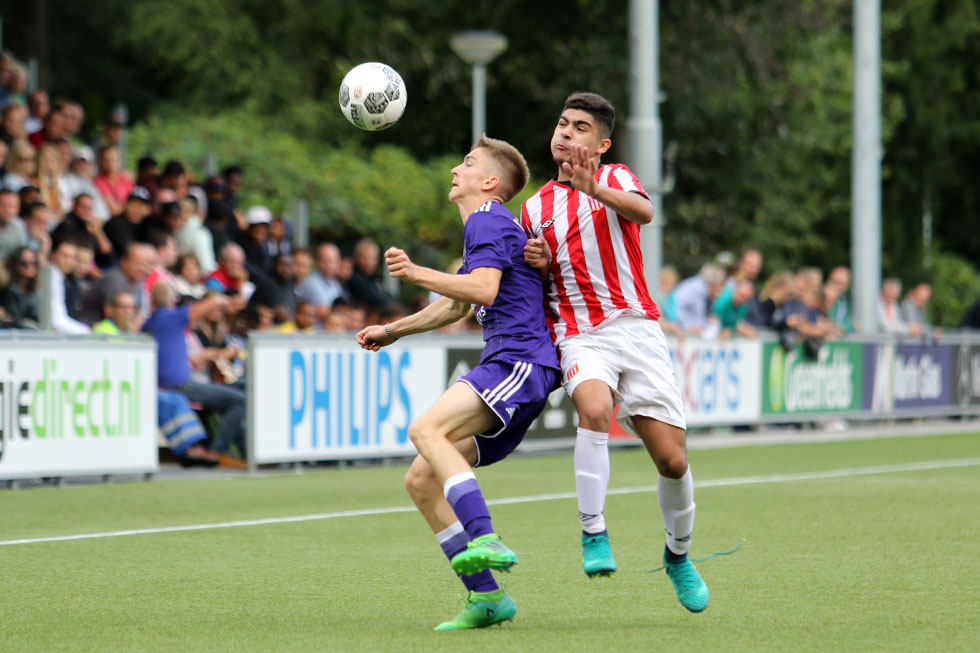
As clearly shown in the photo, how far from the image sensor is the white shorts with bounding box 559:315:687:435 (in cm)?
691

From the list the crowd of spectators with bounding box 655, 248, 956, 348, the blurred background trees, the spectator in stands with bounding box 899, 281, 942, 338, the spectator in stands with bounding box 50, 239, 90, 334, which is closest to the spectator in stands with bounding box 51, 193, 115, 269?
the spectator in stands with bounding box 50, 239, 90, 334

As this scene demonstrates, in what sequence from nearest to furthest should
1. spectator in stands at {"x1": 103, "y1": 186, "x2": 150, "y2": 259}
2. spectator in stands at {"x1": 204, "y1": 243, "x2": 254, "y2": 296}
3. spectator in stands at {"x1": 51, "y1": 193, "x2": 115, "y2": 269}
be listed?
spectator in stands at {"x1": 51, "y1": 193, "x2": 115, "y2": 269}
spectator in stands at {"x1": 103, "y1": 186, "x2": 150, "y2": 259}
spectator in stands at {"x1": 204, "y1": 243, "x2": 254, "y2": 296}

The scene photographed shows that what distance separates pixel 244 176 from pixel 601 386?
22.0 m

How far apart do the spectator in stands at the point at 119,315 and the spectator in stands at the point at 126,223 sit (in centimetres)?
215

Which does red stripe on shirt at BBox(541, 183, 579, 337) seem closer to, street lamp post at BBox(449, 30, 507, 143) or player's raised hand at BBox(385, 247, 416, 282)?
player's raised hand at BBox(385, 247, 416, 282)

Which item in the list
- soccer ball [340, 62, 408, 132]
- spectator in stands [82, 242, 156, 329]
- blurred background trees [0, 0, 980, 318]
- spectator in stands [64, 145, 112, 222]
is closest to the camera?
soccer ball [340, 62, 408, 132]

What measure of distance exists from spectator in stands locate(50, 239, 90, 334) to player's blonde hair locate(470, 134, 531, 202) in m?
8.27

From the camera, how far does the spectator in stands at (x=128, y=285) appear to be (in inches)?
592

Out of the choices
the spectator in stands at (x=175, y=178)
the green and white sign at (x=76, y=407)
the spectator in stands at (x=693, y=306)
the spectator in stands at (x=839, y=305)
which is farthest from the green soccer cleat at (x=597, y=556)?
the spectator in stands at (x=839, y=305)

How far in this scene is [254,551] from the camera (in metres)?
9.41

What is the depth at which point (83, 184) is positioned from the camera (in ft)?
60.1

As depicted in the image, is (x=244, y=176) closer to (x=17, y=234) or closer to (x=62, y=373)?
(x=17, y=234)

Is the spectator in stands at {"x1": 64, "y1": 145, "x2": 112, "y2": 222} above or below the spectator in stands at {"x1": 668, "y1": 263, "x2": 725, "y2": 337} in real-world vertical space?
above

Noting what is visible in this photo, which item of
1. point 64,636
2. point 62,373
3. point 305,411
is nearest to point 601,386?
point 64,636
